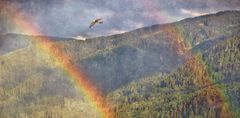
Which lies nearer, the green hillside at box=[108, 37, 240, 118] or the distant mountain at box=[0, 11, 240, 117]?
the green hillside at box=[108, 37, 240, 118]

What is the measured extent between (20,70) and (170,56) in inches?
2673

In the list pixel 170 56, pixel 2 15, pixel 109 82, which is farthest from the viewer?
pixel 170 56

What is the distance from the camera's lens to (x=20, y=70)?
461 feet

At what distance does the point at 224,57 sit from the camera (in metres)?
151

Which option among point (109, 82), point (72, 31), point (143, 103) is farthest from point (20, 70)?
point (72, 31)

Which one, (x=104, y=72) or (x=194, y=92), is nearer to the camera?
(x=194, y=92)

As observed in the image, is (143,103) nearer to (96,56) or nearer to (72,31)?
(96,56)

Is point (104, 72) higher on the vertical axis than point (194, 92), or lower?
higher

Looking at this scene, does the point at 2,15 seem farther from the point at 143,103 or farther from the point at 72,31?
the point at 143,103

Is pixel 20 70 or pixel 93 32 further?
pixel 20 70

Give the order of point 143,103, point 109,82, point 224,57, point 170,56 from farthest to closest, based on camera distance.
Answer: point 170,56 → point 109,82 → point 224,57 → point 143,103

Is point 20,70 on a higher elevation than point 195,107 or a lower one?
higher

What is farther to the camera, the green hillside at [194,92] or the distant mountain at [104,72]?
the distant mountain at [104,72]

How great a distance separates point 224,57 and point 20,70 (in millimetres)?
56740
